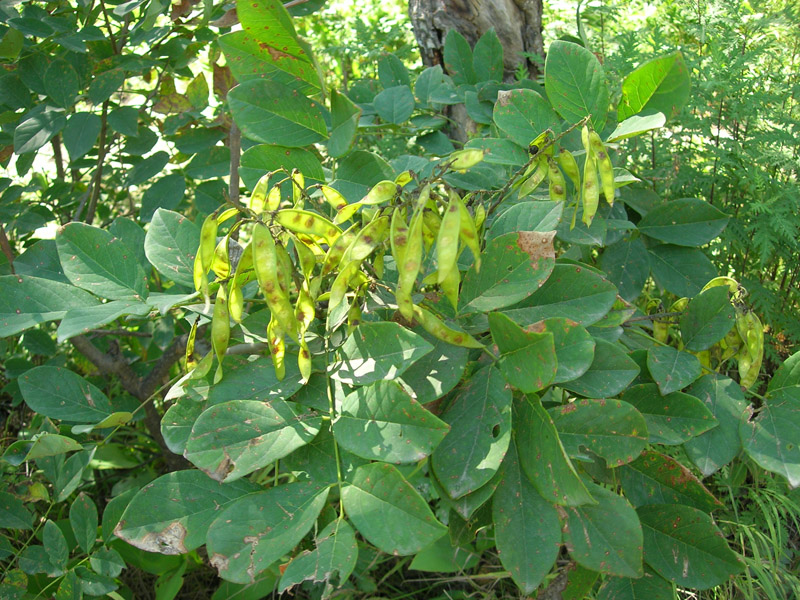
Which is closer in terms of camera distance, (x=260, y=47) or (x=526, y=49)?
(x=260, y=47)

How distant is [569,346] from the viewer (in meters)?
0.78

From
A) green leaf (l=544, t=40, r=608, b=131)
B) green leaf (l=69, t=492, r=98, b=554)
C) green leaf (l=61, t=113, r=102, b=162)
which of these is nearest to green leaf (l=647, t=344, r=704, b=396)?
green leaf (l=544, t=40, r=608, b=131)

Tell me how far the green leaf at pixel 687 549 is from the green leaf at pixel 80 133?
1.11 metres

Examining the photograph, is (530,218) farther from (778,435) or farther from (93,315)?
(93,315)

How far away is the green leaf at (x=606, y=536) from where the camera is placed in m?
0.79

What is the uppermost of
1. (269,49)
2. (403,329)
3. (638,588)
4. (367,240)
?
(269,49)

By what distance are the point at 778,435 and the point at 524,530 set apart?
0.40 m

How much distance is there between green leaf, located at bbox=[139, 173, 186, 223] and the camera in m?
1.39

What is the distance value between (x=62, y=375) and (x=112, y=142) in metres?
0.75

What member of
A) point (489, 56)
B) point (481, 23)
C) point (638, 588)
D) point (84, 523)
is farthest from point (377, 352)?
point (481, 23)

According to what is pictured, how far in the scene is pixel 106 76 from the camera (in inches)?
49.4

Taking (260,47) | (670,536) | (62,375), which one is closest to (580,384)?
(670,536)

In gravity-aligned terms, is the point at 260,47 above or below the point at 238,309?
above

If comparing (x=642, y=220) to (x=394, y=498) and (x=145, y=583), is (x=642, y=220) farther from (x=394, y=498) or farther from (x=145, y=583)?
(x=145, y=583)
